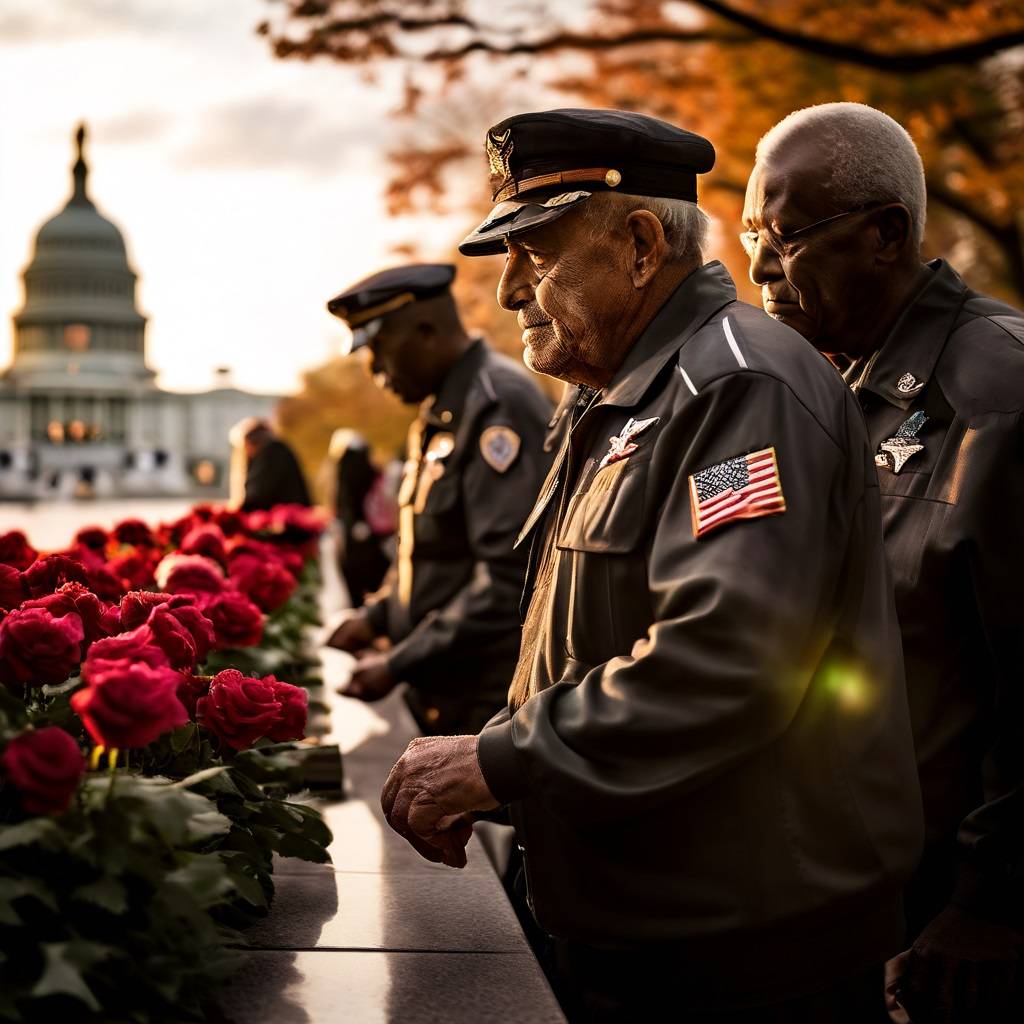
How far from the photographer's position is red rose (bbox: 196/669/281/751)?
2.98 meters

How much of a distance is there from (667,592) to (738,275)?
18.4 meters

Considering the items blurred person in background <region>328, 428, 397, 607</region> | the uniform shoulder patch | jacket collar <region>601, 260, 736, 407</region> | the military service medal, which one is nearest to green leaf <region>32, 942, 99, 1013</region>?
jacket collar <region>601, 260, 736, 407</region>

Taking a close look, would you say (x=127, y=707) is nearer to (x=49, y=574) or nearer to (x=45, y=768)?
(x=45, y=768)

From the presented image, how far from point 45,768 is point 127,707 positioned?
0.14m

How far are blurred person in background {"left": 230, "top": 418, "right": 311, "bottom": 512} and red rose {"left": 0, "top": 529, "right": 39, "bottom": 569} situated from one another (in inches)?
300

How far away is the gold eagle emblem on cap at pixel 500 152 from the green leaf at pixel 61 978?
1435 millimetres

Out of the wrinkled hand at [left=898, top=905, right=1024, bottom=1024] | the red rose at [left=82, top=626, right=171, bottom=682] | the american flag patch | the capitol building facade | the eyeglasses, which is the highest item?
the eyeglasses

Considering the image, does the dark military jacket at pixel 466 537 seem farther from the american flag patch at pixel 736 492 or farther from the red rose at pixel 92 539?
the american flag patch at pixel 736 492

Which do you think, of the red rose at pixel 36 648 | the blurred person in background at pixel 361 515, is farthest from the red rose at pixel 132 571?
the blurred person in background at pixel 361 515

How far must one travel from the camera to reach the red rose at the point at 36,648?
265 centimetres

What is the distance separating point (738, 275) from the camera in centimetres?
2006

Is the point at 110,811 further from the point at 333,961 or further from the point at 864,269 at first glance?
the point at 864,269

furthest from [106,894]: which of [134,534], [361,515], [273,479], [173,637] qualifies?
[361,515]

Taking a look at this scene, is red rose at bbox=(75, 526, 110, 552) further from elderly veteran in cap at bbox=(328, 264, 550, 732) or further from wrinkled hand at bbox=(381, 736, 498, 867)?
wrinkled hand at bbox=(381, 736, 498, 867)
